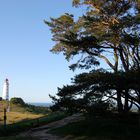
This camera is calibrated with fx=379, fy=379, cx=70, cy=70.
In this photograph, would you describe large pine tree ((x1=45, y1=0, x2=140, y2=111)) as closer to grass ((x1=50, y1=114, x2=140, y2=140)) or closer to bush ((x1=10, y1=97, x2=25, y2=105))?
grass ((x1=50, y1=114, x2=140, y2=140))

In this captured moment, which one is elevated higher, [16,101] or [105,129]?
[16,101]

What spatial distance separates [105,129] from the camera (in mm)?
26578

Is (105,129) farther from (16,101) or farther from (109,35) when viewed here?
(16,101)

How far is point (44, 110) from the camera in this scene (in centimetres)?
5178

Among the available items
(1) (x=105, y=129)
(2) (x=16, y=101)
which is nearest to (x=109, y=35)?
(1) (x=105, y=129)

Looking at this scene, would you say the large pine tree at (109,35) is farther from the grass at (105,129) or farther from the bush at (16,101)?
the bush at (16,101)

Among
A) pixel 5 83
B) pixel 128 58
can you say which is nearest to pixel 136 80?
pixel 128 58

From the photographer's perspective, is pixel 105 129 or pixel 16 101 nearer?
pixel 105 129

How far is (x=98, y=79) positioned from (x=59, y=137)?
6.10 metres

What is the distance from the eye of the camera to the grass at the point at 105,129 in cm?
2456

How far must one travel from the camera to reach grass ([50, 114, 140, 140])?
2456 cm

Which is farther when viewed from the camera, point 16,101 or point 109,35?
point 16,101

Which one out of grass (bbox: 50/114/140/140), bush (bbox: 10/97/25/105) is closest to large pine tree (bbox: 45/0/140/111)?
grass (bbox: 50/114/140/140)

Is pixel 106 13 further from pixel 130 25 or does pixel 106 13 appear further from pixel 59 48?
pixel 59 48
